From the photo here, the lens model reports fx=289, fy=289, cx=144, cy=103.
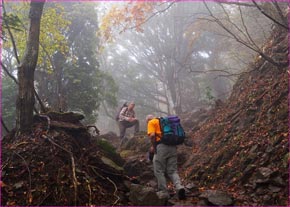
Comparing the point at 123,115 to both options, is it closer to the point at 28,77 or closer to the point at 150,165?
the point at 150,165

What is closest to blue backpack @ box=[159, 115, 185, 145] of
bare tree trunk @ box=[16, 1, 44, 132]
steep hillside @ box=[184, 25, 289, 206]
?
steep hillside @ box=[184, 25, 289, 206]

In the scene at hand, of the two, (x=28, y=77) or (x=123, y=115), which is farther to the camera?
(x=123, y=115)

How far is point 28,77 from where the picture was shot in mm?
6477

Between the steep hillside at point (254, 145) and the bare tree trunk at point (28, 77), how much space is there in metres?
4.18

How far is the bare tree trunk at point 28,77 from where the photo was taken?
20.5 ft

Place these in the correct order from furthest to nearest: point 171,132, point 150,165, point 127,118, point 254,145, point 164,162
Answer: point 127,118, point 150,165, point 254,145, point 164,162, point 171,132

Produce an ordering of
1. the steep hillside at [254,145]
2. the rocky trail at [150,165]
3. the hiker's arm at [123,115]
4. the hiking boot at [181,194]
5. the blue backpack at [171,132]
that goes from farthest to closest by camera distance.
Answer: the hiker's arm at [123,115] < the blue backpack at [171,132] < the hiking boot at [181,194] < the steep hillside at [254,145] < the rocky trail at [150,165]

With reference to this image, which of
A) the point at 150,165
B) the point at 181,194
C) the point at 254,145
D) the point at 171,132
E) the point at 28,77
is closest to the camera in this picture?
the point at 181,194

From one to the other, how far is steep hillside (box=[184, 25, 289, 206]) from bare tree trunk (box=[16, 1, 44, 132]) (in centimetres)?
418

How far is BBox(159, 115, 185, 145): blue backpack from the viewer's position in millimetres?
5914

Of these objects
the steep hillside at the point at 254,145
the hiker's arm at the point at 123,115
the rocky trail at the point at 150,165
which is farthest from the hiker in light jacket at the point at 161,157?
the hiker's arm at the point at 123,115

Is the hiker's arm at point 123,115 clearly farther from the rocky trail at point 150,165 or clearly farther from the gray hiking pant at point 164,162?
the gray hiking pant at point 164,162

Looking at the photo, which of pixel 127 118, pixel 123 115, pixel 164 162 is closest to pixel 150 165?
pixel 164 162

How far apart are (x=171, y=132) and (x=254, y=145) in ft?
6.34
